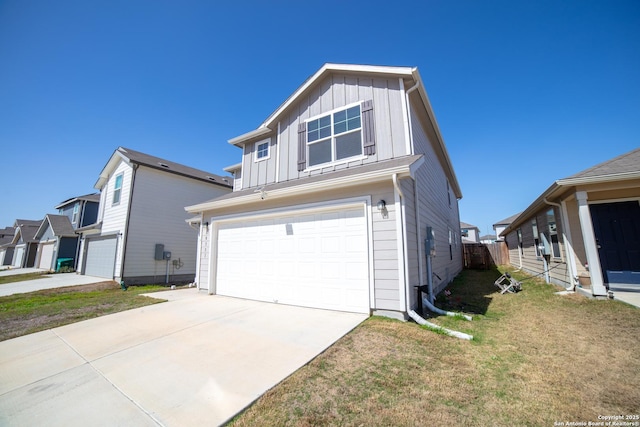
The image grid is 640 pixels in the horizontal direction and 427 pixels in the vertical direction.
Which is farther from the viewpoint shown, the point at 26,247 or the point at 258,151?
the point at 26,247

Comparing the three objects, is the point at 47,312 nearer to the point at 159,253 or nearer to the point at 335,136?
the point at 159,253

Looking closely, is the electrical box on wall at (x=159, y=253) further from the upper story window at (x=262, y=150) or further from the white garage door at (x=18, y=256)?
the white garage door at (x=18, y=256)

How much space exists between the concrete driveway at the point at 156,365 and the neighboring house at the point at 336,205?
976mm

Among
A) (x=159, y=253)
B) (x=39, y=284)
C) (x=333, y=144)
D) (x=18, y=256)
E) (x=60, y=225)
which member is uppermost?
(x=333, y=144)

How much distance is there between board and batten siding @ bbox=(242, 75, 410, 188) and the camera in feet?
19.6

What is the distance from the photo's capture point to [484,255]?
16406mm

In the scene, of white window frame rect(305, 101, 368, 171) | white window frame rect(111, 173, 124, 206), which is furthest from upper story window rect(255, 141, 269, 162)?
white window frame rect(111, 173, 124, 206)

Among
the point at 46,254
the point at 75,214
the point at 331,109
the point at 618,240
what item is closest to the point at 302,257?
the point at 331,109

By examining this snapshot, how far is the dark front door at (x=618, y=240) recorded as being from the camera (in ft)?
21.7

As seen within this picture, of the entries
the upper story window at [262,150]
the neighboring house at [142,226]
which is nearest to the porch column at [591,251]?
the upper story window at [262,150]

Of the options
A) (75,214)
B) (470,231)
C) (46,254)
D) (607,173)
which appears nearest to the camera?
(607,173)

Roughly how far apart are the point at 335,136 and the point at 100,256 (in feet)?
48.4

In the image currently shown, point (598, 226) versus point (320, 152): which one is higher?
point (320, 152)

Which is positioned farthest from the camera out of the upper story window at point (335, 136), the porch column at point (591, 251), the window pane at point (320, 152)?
the window pane at point (320, 152)
